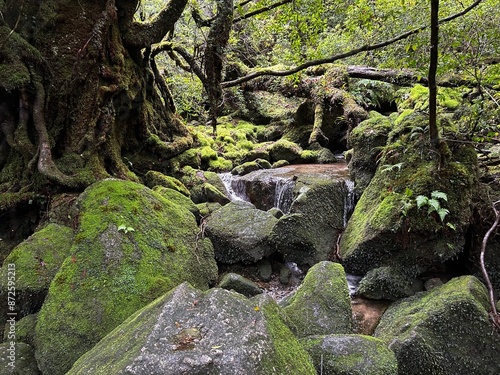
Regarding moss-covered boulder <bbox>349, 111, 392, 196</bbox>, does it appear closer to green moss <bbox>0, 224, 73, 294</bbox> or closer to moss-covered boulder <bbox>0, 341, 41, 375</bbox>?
green moss <bbox>0, 224, 73, 294</bbox>

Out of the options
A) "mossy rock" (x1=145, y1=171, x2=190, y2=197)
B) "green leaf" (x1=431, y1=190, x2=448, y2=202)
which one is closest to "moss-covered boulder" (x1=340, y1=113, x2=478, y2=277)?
"green leaf" (x1=431, y1=190, x2=448, y2=202)

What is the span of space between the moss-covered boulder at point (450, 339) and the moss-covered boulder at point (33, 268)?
3.92 meters

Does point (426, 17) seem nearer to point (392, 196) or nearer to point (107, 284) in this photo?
point (392, 196)

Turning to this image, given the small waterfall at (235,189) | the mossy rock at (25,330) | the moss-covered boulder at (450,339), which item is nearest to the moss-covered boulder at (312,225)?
the moss-covered boulder at (450,339)

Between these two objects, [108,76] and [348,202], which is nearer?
[108,76]

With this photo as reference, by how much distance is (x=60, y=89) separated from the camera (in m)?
5.54

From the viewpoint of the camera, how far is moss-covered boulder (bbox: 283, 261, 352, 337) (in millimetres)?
3879

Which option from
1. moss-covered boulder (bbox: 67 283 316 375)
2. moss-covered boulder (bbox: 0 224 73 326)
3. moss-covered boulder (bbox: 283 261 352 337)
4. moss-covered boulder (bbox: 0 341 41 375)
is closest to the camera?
moss-covered boulder (bbox: 67 283 316 375)

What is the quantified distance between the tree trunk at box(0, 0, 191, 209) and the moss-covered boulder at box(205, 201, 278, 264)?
2018 millimetres

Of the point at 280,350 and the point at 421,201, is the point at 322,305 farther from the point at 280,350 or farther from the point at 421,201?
the point at 421,201

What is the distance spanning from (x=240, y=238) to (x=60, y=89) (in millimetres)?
3761

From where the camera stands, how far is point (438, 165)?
5.48m

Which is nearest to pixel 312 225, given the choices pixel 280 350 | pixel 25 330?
pixel 280 350

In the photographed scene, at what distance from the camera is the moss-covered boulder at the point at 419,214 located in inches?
202
